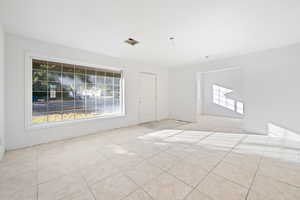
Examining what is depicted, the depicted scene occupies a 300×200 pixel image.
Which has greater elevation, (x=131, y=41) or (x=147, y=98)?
(x=131, y=41)

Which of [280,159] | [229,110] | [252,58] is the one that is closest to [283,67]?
[252,58]

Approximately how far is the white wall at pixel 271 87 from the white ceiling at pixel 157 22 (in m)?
0.42

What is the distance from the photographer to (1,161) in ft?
6.81

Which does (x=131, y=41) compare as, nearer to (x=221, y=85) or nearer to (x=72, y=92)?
(x=72, y=92)

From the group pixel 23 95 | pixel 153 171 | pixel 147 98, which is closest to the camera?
pixel 153 171

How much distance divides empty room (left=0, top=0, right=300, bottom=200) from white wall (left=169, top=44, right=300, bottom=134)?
2cm

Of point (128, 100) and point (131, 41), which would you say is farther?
point (128, 100)

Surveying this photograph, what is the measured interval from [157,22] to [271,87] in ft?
11.8

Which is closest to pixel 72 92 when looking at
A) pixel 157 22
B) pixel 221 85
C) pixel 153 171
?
pixel 157 22

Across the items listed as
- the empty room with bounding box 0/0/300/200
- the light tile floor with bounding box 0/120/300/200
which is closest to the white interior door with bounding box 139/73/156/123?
the empty room with bounding box 0/0/300/200

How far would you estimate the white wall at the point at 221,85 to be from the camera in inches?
247

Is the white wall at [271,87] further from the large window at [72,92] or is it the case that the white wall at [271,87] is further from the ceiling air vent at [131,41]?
the large window at [72,92]

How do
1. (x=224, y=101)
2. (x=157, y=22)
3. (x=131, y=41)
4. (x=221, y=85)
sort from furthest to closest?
1. (x=221, y=85)
2. (x=224, y=101)
3. (x=131, y=41)
4. (x=157, y=22)

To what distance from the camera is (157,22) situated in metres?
2.17
